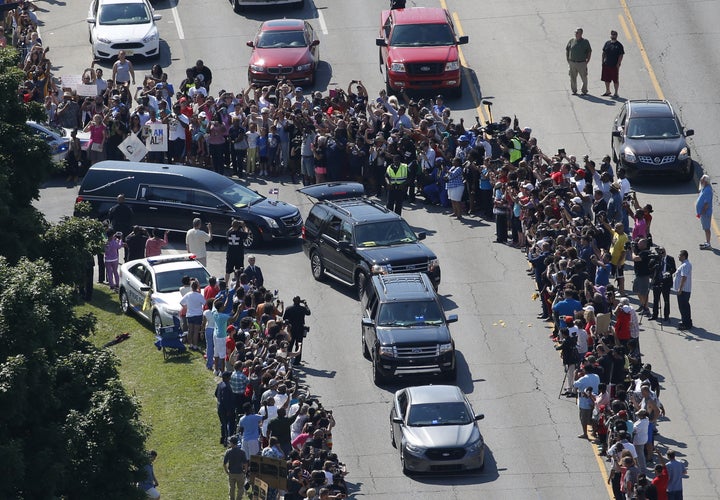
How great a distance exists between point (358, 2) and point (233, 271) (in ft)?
62.8

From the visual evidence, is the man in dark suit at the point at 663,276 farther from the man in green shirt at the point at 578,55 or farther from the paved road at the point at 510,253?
the man in green shirt at the point at 578,55

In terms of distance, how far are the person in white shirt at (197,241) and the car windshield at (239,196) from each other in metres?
1.60

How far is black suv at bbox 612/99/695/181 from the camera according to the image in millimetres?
40031

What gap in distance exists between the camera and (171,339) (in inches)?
1314

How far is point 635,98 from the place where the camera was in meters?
46.0

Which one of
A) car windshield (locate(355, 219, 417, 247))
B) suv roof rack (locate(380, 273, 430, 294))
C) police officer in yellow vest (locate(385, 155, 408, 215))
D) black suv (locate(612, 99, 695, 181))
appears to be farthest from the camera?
black suv (locate(612, 99, 695, 181))

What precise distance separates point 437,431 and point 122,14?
24.5m

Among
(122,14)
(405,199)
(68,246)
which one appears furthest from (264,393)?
(122,14)

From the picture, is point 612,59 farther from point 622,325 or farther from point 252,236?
point 622,325

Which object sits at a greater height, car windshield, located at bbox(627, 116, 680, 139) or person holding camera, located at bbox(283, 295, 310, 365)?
car windshield, located at bbox(627, 116, 680, 139)

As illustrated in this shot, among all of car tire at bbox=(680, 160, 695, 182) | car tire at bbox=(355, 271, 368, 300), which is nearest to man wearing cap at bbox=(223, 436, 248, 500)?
car tire at bbox=(355, 271, 368, 300)

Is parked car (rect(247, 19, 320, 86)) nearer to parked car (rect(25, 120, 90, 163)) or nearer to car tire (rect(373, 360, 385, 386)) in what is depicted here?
parked car (rect(25, 120, 90, 163))

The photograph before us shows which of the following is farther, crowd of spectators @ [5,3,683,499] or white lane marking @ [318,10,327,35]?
white lane marking @ [318,10,327,35]

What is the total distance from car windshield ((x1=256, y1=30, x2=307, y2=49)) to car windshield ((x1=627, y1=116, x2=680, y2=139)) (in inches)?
418
